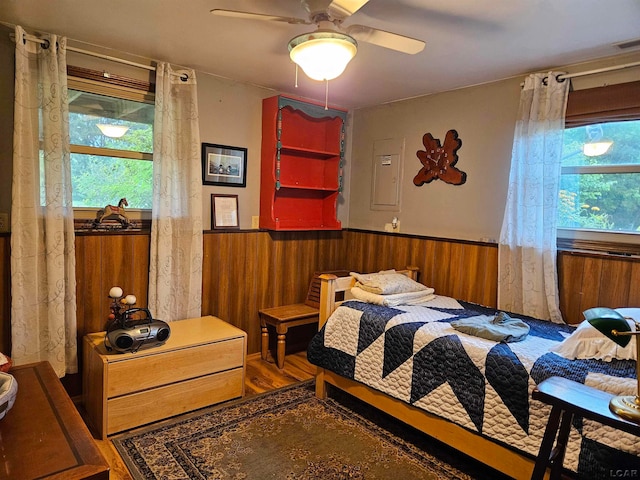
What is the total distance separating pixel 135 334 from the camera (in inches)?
A: 91.0

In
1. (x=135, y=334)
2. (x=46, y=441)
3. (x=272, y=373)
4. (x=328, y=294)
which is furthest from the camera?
(x=272, y=373)

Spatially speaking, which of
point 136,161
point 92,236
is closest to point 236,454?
point 92,236

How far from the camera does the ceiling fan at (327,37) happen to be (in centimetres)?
165

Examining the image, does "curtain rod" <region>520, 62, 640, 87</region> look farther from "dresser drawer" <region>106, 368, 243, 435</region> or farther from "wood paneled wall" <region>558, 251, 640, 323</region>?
"dresser drawer" <region>106, 368, 243, 435</region>

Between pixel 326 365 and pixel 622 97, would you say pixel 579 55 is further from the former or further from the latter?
pixel 326 365

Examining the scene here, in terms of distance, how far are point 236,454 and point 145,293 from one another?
1.31 meters

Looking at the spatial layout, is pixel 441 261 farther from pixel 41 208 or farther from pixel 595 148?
pixel 41 208

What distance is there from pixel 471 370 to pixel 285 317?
5.38 ft

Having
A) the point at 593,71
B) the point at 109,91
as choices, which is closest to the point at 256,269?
the point at 109,91

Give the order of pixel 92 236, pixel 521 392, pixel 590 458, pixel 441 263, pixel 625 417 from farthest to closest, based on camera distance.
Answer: pixel 441 263, pixel 92 236, pixel 521 392, pixel 590 458, pixel 625 417

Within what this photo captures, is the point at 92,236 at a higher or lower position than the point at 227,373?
higher

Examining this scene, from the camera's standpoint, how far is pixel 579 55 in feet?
7.85

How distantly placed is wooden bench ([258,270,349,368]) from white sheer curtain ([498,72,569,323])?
1574 mm

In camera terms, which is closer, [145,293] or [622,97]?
[622,97]
